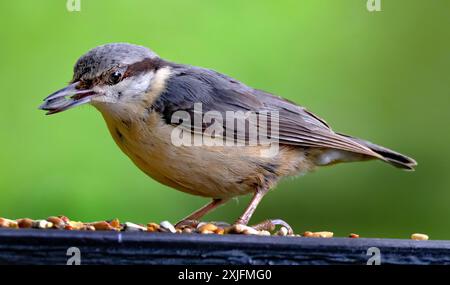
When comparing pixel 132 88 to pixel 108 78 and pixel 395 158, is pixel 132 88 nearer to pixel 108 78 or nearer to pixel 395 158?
pixel 108 78

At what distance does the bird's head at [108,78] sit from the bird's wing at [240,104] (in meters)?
0.16

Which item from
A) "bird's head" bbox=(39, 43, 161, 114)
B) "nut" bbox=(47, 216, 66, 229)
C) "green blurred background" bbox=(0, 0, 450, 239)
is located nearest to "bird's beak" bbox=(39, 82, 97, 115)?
"bird's head" bbox=(39, 43, 161, 114)

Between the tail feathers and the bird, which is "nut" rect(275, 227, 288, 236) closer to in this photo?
the bird

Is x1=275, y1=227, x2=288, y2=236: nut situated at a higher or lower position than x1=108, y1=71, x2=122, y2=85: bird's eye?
lower

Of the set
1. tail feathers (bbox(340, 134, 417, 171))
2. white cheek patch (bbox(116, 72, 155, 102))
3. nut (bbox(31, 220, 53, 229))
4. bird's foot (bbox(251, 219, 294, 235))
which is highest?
white cheek patch (bbox(116, 72, 155, 102))

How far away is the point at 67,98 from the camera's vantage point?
14.2 feet

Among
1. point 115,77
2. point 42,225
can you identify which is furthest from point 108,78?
point 42,225

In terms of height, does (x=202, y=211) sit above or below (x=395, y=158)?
below

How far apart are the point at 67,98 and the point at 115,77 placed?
32 cm

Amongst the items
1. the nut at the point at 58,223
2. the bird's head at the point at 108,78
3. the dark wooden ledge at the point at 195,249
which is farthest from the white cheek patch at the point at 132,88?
the dark wooden ledge at the point at 195,249

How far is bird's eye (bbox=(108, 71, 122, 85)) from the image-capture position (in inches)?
177

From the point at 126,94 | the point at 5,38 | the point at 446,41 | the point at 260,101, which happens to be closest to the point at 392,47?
the point at 446,41

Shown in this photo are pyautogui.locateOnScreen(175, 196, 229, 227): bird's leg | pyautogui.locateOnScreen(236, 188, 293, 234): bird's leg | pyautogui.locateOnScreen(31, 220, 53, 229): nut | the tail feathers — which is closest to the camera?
pyautogui.locateOnScreen(31, 220, 53, 229): nut

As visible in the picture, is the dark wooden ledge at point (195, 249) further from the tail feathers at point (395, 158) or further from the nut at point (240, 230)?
the tail feathers at point (395, 158)
